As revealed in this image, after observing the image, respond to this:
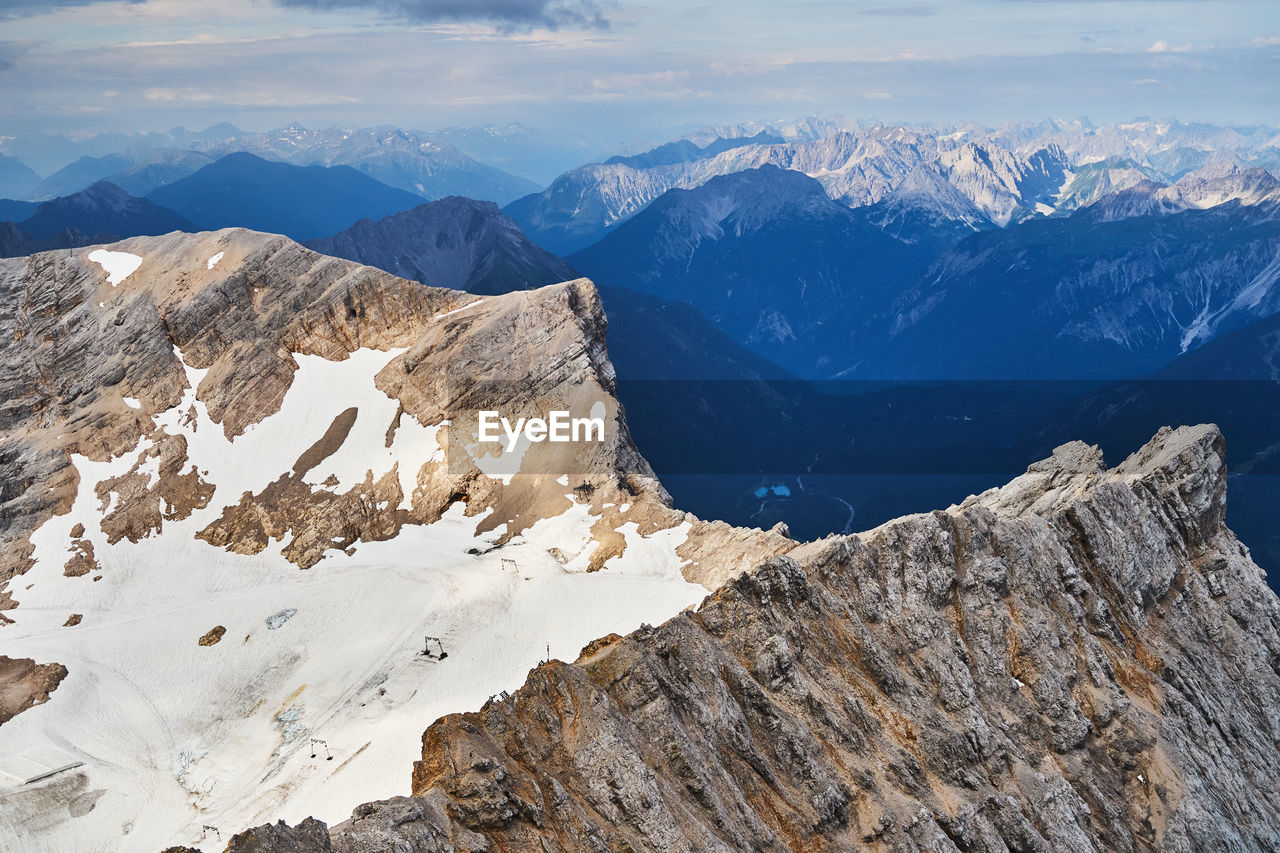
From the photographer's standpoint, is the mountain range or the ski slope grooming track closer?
the mountain range

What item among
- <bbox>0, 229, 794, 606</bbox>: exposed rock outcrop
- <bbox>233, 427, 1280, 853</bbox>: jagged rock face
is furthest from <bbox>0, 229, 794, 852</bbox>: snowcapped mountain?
<bbox>233, 427, 1280, 853</bbox>: jagged rock face

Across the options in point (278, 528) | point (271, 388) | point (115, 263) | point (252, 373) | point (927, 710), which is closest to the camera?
point (927, 710)

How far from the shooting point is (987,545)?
88625 mm

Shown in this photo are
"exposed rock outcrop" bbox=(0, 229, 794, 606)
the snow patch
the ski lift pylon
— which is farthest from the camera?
the snow patch

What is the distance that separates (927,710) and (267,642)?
222 ft

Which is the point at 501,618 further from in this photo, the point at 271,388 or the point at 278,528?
the point at 271,388

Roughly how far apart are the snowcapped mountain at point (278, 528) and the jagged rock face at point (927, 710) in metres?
24.0

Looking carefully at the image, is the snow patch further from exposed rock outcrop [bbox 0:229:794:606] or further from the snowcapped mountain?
exposed rock outcrop [bbox 0:229:794:606]

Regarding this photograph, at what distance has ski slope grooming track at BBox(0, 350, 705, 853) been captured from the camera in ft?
279

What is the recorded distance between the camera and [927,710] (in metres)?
76.2

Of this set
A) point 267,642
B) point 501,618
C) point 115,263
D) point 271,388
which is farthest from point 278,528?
point 115,263

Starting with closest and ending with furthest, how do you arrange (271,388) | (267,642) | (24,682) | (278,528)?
(24,682) → (267,642) → (278,528) → (271,388)

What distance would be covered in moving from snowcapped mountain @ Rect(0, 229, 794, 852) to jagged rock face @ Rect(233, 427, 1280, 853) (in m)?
24.0

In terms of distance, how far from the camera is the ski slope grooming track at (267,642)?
279 ft
